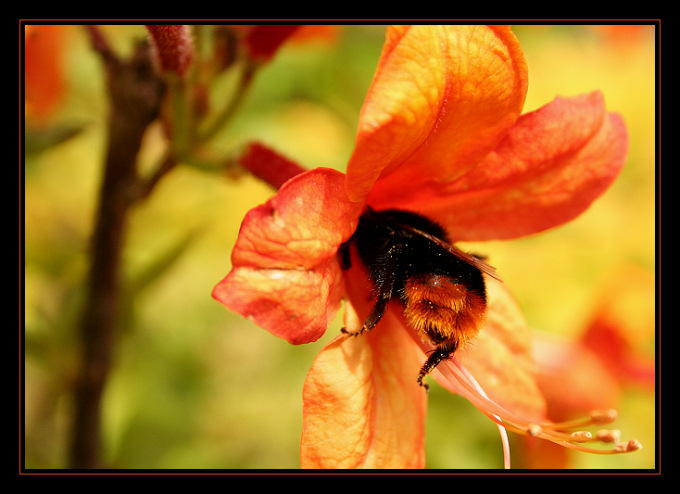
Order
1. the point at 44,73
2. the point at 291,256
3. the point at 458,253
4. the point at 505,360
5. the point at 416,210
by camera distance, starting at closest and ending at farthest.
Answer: the point at 291,256
the point at 458,253
the point at 416,210
the point at 505,360
the point at 44,73

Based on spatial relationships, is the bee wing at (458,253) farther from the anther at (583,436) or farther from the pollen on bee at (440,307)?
the anther at (583,436)

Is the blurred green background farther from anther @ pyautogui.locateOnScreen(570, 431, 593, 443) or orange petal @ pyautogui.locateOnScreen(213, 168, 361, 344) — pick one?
anther @ pyautogui.locateOnScreen(570, 431, 593, 443)

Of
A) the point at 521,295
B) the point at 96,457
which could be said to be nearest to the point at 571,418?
the point at 521,295

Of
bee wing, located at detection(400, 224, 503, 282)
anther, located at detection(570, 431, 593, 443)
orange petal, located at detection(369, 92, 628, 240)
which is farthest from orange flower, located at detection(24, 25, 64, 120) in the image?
anther, located at detection(570, 431, 593, 443)

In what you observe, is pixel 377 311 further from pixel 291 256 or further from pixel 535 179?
pixel 535 179

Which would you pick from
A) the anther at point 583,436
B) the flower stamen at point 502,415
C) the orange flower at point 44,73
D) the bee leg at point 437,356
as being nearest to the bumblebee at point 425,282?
the bee leg at point 437,356

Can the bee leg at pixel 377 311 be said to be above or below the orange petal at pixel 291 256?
below

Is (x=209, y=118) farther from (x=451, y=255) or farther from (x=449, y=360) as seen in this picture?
(x=449, y=360)

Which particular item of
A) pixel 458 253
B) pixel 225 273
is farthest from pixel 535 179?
pixel 225 273
